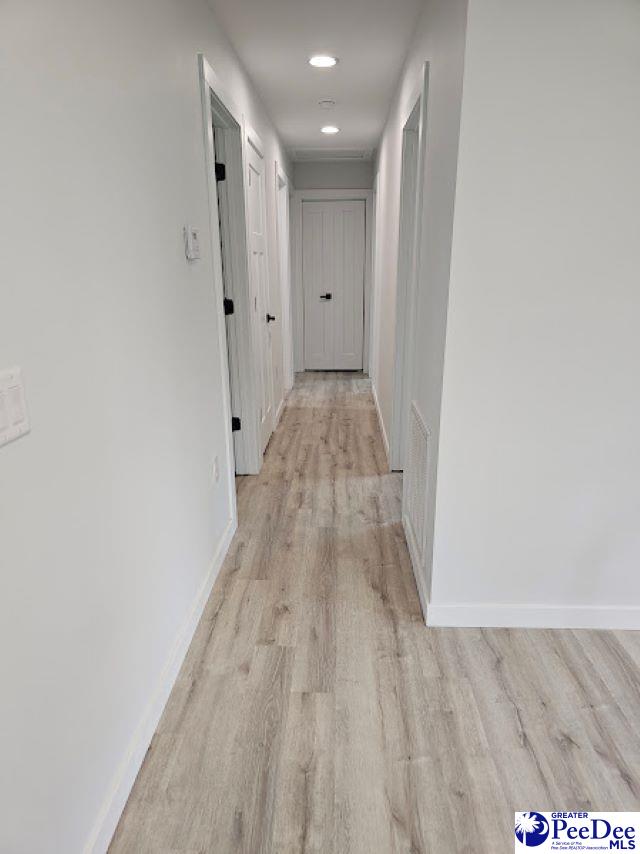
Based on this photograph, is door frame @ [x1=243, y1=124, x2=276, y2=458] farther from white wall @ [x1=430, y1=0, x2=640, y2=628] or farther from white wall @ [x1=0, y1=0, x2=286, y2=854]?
white wall @ [x1=430, y1=0, x2=640, y2=628]

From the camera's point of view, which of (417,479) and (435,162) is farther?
(417,479)

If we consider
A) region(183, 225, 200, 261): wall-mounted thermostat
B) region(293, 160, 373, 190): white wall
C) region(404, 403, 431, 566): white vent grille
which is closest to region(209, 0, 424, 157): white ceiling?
region(183, 225, 200, 261): wall-mounted thermostat

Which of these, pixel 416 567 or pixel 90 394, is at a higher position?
pixel 90 394

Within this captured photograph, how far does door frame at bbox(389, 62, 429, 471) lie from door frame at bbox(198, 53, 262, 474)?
875 millimetres

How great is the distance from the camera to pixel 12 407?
3.03 feet

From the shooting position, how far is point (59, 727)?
1.09m

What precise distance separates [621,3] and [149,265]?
1507mm

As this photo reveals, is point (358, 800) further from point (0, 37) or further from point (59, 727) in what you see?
point (0, 37)

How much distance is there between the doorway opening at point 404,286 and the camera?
2.88m

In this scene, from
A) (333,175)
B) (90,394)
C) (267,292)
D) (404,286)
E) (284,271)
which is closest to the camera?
(90,394)

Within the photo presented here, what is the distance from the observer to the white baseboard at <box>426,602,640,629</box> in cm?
202

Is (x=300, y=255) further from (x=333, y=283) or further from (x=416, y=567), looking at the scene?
Answer: (x=416, y=567)

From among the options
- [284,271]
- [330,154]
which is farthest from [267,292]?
[330,154]

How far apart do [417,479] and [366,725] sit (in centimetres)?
106
